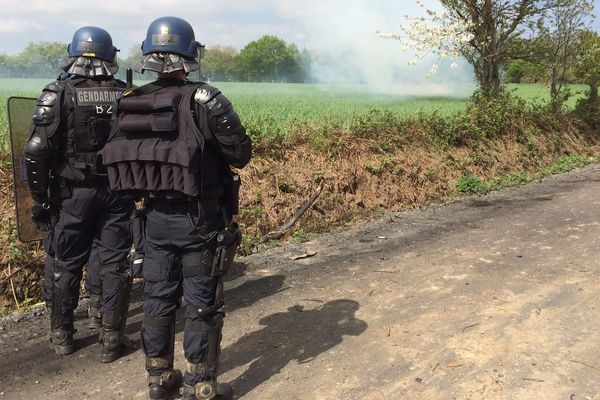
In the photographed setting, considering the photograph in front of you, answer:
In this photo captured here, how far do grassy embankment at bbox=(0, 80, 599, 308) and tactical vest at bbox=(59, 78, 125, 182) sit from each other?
1881 mm

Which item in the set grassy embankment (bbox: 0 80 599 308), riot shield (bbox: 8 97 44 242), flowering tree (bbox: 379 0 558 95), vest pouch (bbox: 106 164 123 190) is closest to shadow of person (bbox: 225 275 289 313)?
grassy embankment (bbox: 0 80 599 308)

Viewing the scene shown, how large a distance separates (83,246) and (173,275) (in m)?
1.30

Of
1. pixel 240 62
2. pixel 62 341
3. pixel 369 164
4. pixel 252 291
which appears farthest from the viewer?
pixel 240 62

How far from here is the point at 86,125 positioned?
3752mm

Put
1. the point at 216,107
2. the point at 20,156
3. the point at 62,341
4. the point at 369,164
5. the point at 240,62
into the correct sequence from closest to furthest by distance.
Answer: the point at 216,107 < the point at 62,341 < the point at 20,156 < the point at 369,164 < the point at 240,62

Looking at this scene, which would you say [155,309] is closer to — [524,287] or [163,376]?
[163,376]

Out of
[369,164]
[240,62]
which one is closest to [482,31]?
[369,164]

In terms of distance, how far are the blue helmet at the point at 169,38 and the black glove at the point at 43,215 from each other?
1.60 meters

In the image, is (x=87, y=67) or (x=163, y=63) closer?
(x=163, y=63)

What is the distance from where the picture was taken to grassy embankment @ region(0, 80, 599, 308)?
7.22 m

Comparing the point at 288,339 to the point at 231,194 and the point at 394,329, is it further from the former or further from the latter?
the point at 231,194

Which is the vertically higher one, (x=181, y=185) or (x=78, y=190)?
(x=181, y=185)

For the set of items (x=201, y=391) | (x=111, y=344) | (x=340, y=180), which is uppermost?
(x=340, y=180)

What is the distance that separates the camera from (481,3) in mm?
15602
